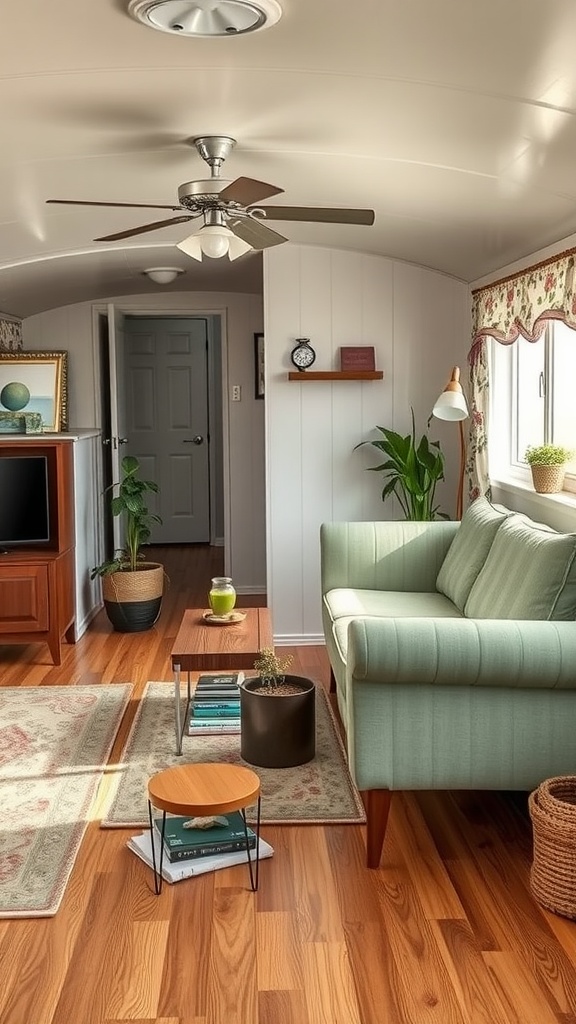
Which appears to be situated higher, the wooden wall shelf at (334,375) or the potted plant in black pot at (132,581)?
the wooden wall shelf at (334,375)

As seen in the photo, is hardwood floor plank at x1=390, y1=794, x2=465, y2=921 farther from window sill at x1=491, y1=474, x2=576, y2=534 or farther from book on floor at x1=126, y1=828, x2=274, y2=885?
window sill at x1=491, y1=474, x2=576, y2=534

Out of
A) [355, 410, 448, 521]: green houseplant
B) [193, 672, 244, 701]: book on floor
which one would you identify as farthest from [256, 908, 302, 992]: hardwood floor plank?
[355, 410, 448, 521]: green houseplant

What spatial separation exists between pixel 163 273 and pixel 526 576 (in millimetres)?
3562

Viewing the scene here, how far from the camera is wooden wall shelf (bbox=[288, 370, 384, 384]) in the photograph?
5.67 m

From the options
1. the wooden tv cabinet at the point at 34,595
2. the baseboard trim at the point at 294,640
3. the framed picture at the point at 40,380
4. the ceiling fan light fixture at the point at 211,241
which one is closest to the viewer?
the ceiling fan light fixture at the point at 211,241

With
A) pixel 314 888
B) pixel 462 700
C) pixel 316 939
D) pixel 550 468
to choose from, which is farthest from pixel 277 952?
pixel 550 468

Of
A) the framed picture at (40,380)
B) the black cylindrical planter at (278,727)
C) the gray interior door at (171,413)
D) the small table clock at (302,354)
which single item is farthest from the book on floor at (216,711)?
the gray interior door at (171,413)

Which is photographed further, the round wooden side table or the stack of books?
the stack of books

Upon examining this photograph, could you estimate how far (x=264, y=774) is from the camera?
150 inches

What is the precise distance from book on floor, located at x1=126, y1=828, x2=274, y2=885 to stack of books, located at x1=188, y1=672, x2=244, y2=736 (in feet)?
3.51

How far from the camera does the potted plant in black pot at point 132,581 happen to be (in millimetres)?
6124

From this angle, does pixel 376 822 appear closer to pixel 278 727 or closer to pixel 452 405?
pixel 278 727

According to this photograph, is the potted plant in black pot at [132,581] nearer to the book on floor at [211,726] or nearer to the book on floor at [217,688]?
the book on floor at [217,688]

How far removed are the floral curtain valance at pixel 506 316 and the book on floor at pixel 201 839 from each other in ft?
7.46
